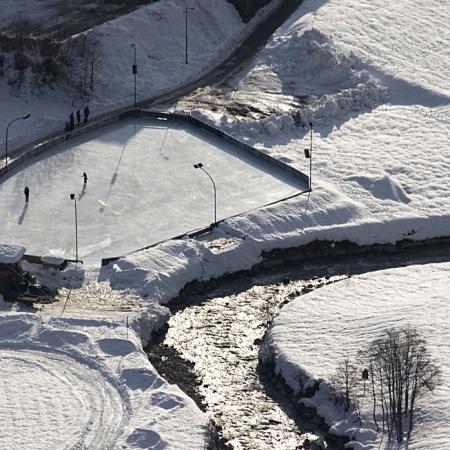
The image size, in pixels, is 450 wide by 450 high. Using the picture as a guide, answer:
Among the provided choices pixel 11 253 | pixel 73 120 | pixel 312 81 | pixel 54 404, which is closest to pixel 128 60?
pixel 73 120

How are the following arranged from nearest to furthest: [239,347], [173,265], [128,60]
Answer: [239,347]
[173,265]
[128,60]

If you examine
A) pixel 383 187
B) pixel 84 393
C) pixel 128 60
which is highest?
pixel 128 60

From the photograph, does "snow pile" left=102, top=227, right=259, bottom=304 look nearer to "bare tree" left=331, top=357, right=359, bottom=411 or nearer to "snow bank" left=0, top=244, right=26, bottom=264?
"snow bank" left=0, top=244, right=26, bottom=264

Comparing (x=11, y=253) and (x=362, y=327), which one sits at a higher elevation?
(x=11, y=253)

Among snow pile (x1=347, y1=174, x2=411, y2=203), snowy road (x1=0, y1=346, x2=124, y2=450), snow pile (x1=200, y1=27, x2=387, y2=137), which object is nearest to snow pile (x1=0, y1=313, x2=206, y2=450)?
snowy road (x1=0, y1=346, x2=124, y2=450)

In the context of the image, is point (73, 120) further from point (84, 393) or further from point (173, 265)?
point (84, 393)
